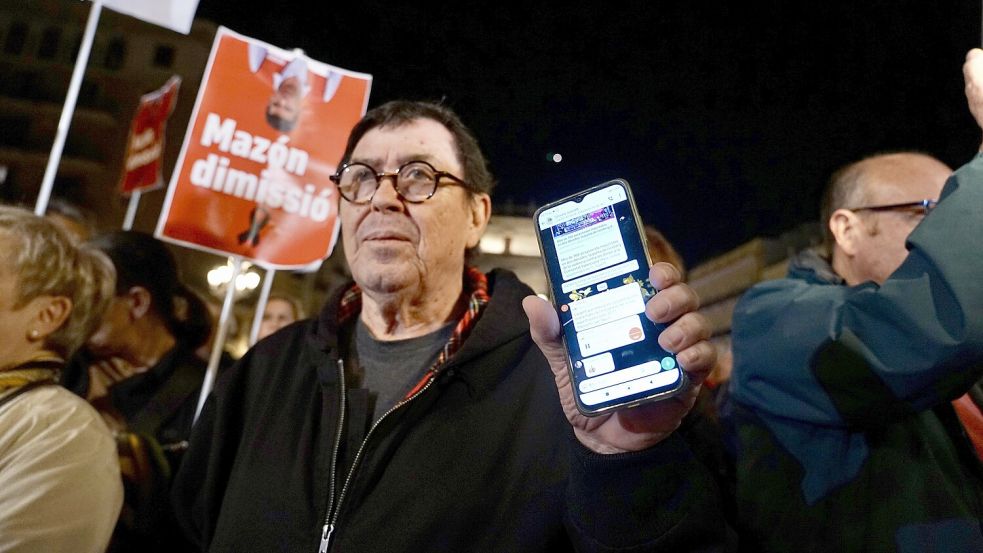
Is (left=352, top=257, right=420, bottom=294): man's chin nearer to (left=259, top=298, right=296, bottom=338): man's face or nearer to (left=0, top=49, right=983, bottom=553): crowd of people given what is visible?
(left=0, top=49, right=983, bottom=553): crowd of people

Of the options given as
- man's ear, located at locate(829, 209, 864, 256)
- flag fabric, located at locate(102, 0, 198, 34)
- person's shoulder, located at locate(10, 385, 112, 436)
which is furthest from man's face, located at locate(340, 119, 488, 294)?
flag fabric, located at locate(102, 0, 198, 34)

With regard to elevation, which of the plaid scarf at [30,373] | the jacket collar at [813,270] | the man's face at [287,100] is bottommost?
the plaid scarf at [30,373]

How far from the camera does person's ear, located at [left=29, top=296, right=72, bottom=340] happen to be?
Answer: 158 cm

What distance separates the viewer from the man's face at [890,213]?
1739 millimetres

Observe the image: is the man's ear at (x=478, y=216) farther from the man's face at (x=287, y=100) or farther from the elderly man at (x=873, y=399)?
the man's face at (x=287, y=100)

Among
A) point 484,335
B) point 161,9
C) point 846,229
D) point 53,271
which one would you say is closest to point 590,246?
point 484,335

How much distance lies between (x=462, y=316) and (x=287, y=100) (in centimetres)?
214

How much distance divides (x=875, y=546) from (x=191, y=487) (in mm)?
1703

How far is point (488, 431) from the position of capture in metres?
1.38

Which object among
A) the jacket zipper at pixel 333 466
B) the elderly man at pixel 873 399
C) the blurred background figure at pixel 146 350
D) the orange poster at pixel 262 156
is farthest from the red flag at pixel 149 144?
the elderly man at pixel 873 399

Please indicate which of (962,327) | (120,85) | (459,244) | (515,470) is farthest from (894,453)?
(120,85)

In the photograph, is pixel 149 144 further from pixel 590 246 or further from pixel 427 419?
pixel 590 246

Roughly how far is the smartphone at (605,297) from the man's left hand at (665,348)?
41mm

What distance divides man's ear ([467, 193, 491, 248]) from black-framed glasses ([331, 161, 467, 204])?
131 millimetres
